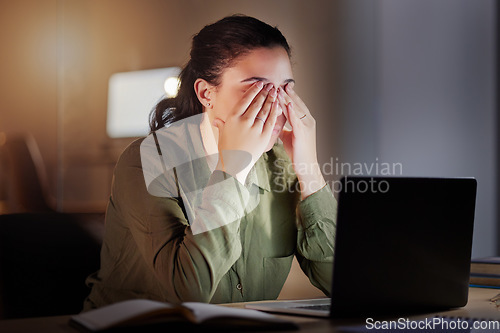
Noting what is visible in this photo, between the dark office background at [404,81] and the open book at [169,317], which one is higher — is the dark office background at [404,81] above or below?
above

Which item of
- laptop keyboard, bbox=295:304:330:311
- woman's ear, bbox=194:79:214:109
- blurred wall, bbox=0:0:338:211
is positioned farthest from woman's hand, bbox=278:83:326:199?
laptop keyboard, bbox=295:304:330:311

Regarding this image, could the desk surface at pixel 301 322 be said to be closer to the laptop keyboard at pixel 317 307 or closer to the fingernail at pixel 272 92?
the laptop keyboard at pixel 317 307

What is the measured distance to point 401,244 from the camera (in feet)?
2.90

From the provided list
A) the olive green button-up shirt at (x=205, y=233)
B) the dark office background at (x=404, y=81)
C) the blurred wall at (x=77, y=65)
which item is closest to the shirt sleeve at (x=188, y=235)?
the olive green button-up shirt at (x=205, y=233)

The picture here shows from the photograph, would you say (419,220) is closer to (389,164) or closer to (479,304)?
(479,304)

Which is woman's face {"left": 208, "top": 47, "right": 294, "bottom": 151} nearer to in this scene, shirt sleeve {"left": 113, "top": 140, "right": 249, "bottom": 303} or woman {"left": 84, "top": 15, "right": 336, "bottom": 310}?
woman {"left": 84, "top": 15, "right": 336, "bottom": 310}

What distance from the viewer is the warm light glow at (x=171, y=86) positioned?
73.6 inches

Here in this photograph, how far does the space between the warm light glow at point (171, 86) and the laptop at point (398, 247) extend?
40.6 inches

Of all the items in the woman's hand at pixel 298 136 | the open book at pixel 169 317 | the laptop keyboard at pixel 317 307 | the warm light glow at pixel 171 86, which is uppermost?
the warm light glow at pixel 171 86

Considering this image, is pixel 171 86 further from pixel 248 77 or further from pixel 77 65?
pixel 248 77

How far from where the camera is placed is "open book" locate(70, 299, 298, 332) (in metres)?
0.71

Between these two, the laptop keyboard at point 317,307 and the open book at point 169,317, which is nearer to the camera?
the open book at point 169,317

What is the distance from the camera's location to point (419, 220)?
905 mm

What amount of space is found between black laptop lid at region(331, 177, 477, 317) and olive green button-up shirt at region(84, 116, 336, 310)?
439mm
